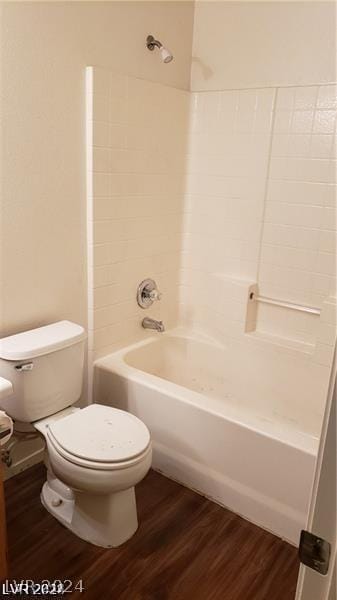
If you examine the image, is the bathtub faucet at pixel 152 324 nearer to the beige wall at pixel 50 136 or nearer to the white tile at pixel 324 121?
the beige wall at pixel 50 136

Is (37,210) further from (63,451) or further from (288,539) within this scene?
(288,539)

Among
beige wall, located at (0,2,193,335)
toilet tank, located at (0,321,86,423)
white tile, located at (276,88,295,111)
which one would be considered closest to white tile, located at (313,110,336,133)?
white tile, located at (276,88,295,111)

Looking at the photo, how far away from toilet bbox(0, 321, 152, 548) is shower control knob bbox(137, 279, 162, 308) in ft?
1.92

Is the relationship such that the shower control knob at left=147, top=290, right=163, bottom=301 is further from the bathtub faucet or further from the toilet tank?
the toilet tank

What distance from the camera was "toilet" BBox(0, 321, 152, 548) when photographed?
1.56 metres

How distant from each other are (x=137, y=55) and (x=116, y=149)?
18.2 inches

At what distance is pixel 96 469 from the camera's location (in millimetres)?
1533

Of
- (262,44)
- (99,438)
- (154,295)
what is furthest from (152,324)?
(262,44)

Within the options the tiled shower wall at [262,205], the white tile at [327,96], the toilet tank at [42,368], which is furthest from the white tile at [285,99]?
the toilet tank at [42,368]

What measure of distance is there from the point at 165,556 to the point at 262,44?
2.34 m

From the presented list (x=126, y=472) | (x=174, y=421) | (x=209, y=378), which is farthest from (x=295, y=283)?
(x=126, y=472)

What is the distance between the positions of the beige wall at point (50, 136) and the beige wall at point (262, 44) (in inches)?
12.6

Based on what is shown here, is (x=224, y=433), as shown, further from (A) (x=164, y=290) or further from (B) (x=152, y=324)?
(A) (x=164, y=290)

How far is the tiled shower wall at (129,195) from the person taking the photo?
6.57ft
